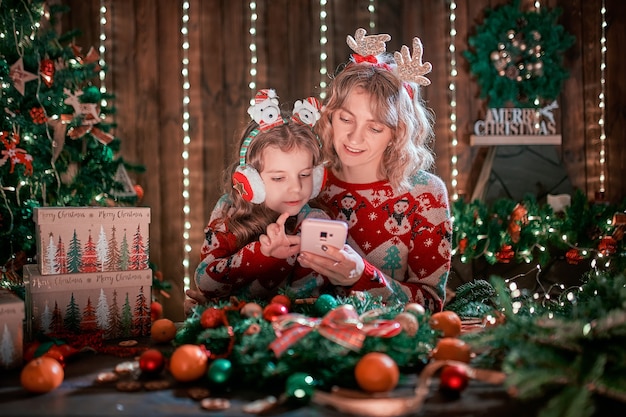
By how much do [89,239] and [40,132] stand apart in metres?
2.00

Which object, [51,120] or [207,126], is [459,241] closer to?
[207,126]

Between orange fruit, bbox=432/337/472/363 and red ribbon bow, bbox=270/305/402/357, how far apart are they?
11cm

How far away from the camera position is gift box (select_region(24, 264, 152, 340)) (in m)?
1.56

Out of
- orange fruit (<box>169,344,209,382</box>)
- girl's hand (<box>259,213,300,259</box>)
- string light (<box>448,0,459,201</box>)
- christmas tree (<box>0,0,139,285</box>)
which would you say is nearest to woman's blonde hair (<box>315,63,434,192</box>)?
girl's hand (<box>259,213,300,259</box>)

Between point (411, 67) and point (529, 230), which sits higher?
point (411, 67)

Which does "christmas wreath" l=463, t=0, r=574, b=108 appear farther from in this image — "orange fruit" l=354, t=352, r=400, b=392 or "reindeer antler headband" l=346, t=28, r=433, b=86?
"orange fruit" l=354, t=352, r=400, b=392

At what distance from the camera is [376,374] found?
111 centimetres

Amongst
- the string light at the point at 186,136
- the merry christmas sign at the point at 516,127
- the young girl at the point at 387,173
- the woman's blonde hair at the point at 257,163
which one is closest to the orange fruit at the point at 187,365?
the woman's blonde hair at the point at 257,163

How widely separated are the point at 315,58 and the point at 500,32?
5.08ft

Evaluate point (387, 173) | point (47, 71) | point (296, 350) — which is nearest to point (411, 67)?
point (387, 173)

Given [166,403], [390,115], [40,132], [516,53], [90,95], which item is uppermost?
[516,53]

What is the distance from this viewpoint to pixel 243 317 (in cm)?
143

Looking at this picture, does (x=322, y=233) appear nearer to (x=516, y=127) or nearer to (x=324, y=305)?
(x=324, y=305)

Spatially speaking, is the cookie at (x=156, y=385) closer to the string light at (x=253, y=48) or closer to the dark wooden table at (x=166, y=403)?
the dark wooden table at (x=166, y=403)
